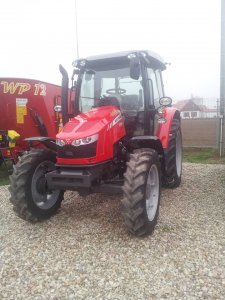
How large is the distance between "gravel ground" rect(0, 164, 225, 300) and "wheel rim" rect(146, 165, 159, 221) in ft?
0.90

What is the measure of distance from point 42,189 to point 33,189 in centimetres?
17

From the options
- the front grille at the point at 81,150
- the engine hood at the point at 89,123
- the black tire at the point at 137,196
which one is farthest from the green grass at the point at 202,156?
the front grille at the point at 81,150

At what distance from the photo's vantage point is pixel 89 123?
4430mm

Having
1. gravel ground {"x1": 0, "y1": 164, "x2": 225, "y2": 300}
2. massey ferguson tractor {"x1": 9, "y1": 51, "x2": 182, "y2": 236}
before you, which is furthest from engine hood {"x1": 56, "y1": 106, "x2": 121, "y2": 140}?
gravel ground {"x1": 0, "y1": 164, "x2": 225, "y2": 300}

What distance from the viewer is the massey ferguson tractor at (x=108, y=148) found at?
4.14 m

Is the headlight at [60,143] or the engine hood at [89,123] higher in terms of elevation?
the engine hood at [89,123]

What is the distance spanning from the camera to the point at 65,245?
4066mm

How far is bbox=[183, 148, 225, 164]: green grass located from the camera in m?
9.79

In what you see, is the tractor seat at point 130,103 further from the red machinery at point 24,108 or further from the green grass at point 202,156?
the green grass at point 202,156

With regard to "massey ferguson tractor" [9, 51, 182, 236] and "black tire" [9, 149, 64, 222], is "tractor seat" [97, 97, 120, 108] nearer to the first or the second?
"massey ferguson tractor" [9, 51, 182, 236]

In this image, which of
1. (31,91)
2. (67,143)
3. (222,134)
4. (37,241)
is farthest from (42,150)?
(222,134)

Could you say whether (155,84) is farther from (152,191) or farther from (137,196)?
(137,196)

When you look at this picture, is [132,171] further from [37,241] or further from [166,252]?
[37,241]

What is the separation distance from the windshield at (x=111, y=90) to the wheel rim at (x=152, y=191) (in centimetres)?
105
